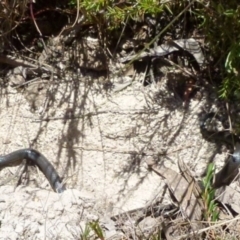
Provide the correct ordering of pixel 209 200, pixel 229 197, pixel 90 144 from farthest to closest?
pixel 90 144 < pixel 229 197 < pixel 209 200

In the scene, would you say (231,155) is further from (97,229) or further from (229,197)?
(97,229)

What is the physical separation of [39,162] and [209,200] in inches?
33.1

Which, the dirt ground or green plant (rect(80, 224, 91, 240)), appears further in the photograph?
the dirt ground

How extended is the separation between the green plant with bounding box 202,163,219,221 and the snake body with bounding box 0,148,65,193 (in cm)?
67

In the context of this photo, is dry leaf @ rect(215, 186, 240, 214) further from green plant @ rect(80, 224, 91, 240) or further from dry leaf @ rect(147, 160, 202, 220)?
green plant @ rect(80, 224, 91, 240)

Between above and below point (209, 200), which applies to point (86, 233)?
below

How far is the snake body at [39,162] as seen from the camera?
3.43m

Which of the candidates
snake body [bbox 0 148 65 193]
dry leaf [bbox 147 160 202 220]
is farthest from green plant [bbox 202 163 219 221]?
snake body [bbox 0 148 65 193]

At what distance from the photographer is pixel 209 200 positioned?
10.4 feet

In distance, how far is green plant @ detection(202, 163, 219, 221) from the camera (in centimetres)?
315

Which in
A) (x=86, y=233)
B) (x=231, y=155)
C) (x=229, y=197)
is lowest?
(x=86, y=233)

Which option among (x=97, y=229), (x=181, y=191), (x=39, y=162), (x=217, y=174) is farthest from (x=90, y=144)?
(x=97, y=229)

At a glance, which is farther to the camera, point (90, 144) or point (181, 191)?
point (90, 144)

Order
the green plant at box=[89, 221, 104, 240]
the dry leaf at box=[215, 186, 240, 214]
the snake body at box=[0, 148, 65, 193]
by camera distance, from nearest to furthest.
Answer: the green plant at box=[89, 221, 104, 240], the dry leaf at box=[215, 186, 240, 214], the snake body at box=[0, 148, 65, 193]
